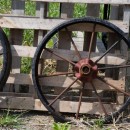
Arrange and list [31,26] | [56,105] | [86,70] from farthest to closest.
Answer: [56,105] < [31,26] < [86,70]

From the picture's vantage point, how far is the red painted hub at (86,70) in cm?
482

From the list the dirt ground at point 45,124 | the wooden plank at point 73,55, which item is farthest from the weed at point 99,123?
the wooden plank at point 73,55

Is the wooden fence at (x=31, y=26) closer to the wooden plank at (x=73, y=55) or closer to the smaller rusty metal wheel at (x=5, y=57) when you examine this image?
the wooden plank at (x=73, y=55)

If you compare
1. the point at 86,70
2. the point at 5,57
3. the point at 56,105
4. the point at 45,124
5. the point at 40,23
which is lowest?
the point at 45,124

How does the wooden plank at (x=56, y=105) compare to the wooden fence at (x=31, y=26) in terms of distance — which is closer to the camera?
the wooden fence at (x=31, y=26)

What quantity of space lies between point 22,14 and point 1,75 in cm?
77

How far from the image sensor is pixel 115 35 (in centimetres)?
514

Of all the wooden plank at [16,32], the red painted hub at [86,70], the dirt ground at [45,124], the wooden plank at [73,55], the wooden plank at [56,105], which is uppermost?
the wooden plank at [16,32]

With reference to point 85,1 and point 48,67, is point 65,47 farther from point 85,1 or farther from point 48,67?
point 48,67

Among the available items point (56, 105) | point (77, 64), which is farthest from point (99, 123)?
point (77, 64)

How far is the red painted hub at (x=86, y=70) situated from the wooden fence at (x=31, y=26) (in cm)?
33

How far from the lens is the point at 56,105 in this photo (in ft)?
16.7

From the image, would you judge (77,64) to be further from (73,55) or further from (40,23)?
(40,23)

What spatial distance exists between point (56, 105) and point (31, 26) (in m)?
0.96
